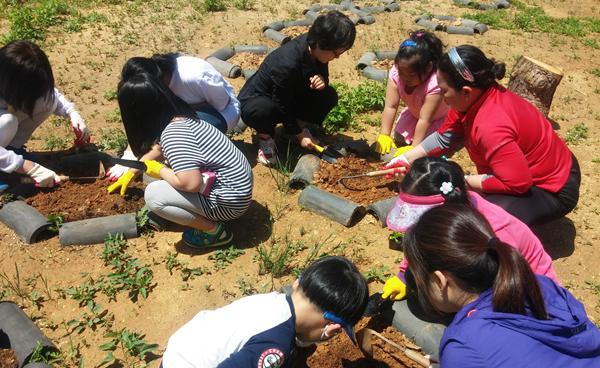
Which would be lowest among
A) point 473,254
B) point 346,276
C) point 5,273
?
point 5,273

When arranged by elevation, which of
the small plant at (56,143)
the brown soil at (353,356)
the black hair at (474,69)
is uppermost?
the black hair at (474,69)

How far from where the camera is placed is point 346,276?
219cm

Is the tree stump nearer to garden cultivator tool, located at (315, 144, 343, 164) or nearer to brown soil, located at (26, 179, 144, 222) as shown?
garden cultivator tool, located at (315, 144, 343, 164)

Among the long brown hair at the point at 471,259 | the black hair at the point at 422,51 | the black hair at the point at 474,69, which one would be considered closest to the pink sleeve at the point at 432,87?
the black hair at the point at 422,51

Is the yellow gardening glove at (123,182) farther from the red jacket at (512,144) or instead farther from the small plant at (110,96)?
the red jacket at (512,144)

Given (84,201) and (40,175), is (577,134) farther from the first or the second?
(40,175)

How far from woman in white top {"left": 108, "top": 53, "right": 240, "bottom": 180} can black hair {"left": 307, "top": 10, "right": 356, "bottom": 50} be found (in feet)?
2.92

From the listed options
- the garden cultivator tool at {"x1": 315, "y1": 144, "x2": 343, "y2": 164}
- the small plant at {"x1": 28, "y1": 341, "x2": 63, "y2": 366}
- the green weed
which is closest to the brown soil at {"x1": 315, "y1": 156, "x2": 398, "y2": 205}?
the garden cultivator tool at {"x1": 315, "y1": 144, "x2": 343, "y2": 164}

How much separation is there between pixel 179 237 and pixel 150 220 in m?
0.23

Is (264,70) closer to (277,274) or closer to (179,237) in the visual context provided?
(179,237)

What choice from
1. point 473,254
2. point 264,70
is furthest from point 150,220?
point 473,254

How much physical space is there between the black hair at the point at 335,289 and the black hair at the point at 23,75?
2691mm

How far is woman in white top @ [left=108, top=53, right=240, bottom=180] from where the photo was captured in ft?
13.2

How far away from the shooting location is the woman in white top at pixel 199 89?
4.01 meters
